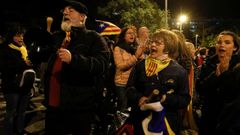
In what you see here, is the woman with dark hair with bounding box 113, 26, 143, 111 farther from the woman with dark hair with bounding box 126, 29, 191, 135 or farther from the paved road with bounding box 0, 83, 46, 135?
the woman with dark hair with bounding box 126, 29, 191, 135

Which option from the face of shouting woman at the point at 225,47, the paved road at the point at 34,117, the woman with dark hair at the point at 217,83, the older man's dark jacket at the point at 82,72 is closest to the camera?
the older man's dark jacket at the point at 82,72

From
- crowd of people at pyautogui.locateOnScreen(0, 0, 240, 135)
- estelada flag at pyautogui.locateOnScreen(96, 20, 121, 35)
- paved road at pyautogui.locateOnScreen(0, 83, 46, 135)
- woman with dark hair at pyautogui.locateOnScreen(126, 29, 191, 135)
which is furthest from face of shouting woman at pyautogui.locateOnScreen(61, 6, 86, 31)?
estelada flag at pyautogui.locateOnScreen(96, 20, 121, 35)

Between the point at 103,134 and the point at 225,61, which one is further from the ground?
the point at 225,61

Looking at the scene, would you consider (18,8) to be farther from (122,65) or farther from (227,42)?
(227,42)

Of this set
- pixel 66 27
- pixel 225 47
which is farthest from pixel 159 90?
pixel 225 47

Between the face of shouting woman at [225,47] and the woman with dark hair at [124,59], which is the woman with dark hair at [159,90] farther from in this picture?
the woman with dark hair at [124,59]

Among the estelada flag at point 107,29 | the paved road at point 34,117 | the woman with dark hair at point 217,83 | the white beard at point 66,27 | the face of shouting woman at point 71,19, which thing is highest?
the estelada flag at point 107,29

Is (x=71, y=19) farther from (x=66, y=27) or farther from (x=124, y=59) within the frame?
(x=124, y=59)

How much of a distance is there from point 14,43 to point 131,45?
235cm

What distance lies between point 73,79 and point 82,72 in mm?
147

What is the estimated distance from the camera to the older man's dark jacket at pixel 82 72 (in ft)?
13.5

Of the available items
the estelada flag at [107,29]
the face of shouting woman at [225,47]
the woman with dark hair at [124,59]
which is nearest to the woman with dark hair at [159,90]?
the face of shouting woman at [225,47]

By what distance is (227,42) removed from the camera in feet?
16.0

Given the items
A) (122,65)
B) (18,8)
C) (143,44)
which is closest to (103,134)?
(122,65)
